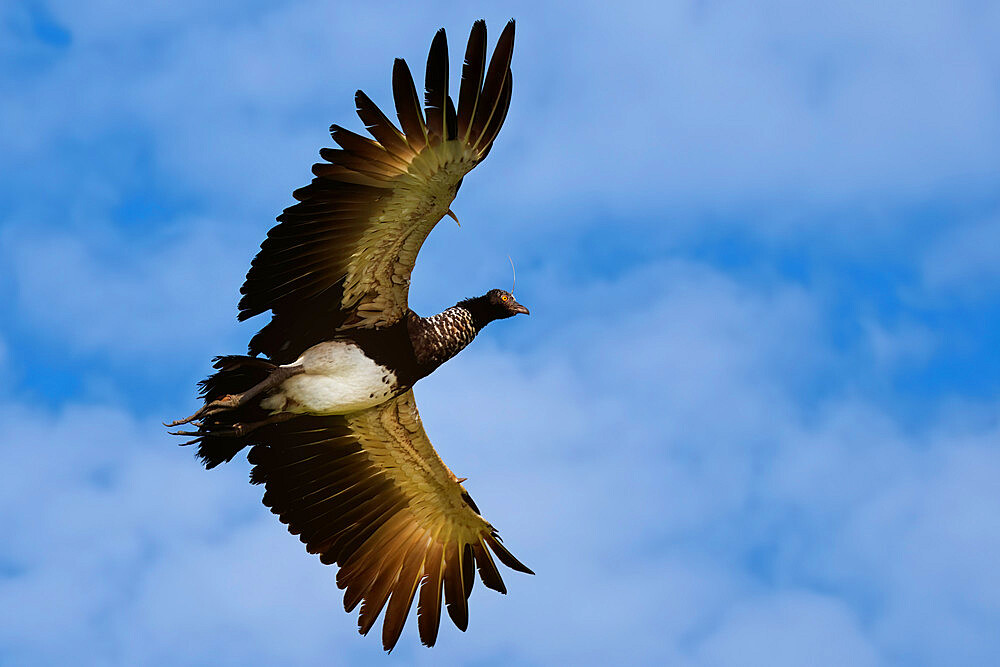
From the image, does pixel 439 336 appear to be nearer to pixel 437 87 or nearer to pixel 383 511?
pixel 383 511

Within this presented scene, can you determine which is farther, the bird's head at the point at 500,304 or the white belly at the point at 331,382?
the bird's head at the point at 500,304

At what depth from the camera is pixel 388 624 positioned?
31.2ft

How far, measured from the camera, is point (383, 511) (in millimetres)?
9711

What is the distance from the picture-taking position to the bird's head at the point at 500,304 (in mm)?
9414

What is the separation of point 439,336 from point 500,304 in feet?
2.18

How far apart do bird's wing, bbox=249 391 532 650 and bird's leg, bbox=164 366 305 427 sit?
72 centimetres

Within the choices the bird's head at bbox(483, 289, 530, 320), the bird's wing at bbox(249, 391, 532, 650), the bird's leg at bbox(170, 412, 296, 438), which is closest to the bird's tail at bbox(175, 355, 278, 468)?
the bird's leg at bbox(170, 412, 296, 438)

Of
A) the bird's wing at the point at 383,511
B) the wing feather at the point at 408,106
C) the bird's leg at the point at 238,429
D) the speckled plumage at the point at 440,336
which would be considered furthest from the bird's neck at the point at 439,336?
the wing feather at the point at 408,106

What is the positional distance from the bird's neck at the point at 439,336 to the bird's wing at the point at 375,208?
0.20m

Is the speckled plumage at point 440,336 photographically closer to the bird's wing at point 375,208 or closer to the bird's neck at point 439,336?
the bird's neck at point 439,336

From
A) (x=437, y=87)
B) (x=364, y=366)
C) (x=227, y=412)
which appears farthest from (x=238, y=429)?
(x=437, y=87)

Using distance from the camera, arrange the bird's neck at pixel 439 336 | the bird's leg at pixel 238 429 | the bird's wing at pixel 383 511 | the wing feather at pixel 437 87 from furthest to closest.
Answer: the bird's wing at pixel 383 511 < the bird's neck at pixel 439 336 < the bird's leg at pixel 238 429 < the wing feather at pixel 437 87

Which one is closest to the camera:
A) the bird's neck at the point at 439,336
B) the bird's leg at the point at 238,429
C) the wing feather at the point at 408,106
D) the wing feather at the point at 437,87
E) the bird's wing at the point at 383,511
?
the wing feather at the point at 437,87

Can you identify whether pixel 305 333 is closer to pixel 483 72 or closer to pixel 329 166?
pixel 329 166
